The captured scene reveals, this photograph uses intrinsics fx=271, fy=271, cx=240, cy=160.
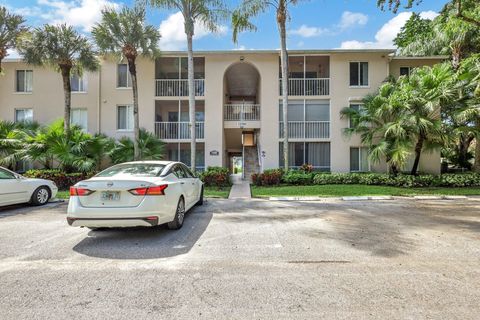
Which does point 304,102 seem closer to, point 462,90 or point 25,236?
point 462,90

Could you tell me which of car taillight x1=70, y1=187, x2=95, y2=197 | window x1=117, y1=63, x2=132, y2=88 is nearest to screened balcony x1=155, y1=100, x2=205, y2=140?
window x1=117, y1=63, x2=132, y2=88

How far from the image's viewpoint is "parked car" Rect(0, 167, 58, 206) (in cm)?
808

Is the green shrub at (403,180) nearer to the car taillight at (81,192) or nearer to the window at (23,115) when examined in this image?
the car taillight at (81,192)

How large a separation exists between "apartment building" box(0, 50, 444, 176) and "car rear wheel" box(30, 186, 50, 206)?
25.5 feet

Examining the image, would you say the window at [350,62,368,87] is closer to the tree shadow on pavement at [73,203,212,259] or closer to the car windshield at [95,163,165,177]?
the tree shadow on pavement at [73,203,212,259]

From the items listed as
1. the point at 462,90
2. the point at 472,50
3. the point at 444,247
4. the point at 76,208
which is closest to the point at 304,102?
the point at 462,90

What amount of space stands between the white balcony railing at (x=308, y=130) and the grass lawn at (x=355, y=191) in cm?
427

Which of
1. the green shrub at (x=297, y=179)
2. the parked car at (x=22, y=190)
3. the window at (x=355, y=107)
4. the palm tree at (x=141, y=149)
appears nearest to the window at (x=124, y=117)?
the palm tree at (x=141, y=149)

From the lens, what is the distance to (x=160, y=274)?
12.4ft

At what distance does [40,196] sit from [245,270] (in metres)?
8.64

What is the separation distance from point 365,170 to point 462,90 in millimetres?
6137

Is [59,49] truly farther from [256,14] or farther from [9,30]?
[256,14]

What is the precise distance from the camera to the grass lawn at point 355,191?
11766mm

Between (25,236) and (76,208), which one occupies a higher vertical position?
(76,208)
